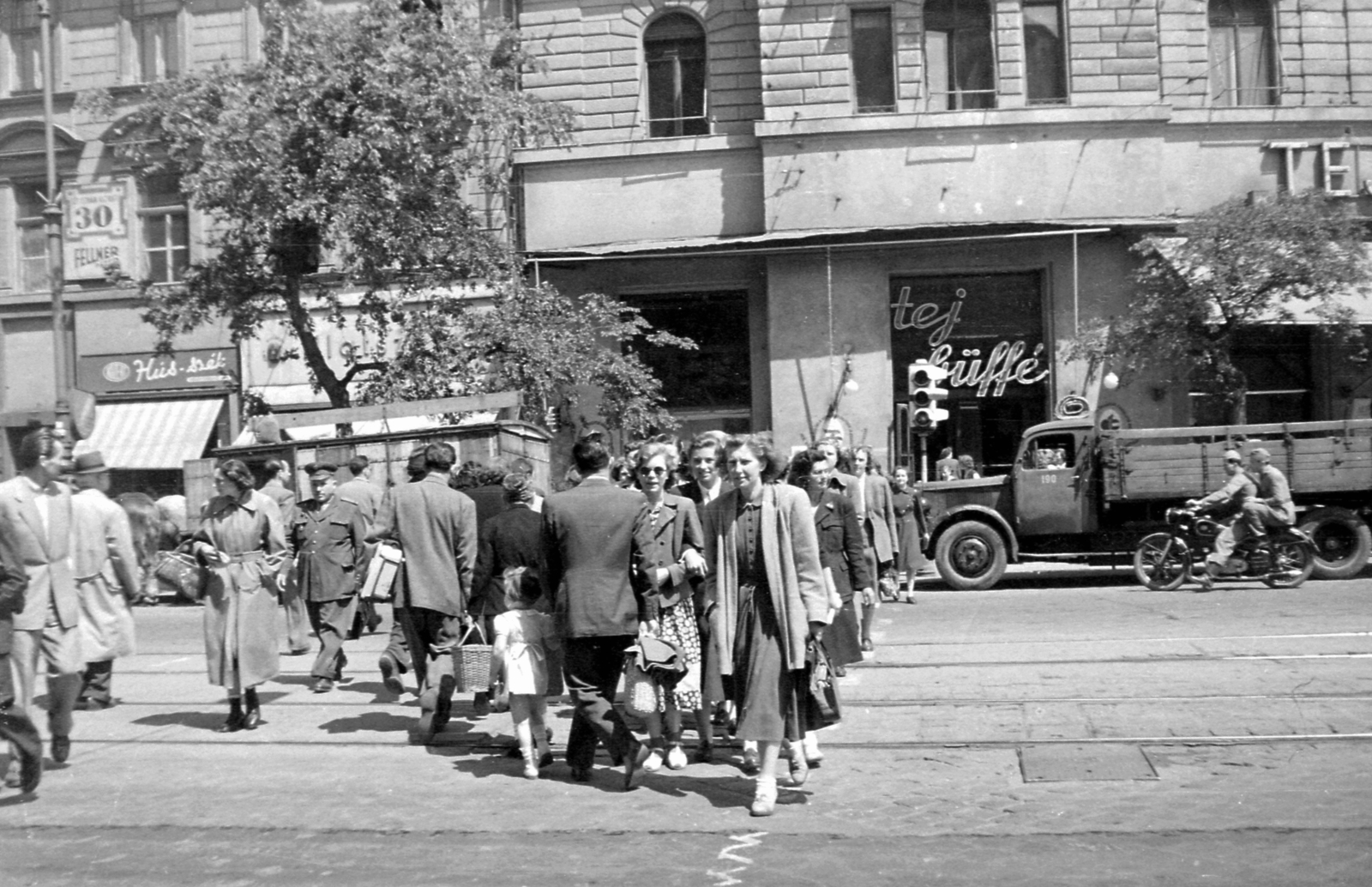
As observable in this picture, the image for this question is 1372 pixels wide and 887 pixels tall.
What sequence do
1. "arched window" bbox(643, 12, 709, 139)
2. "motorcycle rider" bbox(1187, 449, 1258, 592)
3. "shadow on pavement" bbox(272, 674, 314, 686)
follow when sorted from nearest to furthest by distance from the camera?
"shadow on pavement" bbox(272, 674, 314, 686), "motorcycle rider" bbox(1187, 449, 1258, 592), "arched window" bbox(643, 12, 709, 139)

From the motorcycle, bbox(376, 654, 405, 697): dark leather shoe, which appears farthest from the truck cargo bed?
bbox(376, 654, 405, 697): dark leather shoe

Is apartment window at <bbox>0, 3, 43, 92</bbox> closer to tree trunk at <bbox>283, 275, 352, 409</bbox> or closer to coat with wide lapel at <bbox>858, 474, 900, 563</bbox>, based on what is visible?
tree trunk at <bbox>283, 275, 352, 409</bbox>

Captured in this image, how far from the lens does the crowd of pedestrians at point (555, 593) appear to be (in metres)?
7.11

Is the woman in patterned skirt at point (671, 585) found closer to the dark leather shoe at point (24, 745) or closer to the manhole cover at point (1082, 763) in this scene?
the manhole cover at point (1082, 763)

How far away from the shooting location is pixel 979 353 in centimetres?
2495

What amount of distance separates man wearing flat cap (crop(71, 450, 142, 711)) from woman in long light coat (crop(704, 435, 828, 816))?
150 inches

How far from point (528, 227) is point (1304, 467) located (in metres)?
13.2

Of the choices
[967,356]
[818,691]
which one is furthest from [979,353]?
[818,691]

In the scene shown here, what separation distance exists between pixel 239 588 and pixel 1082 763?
→ 513 cm

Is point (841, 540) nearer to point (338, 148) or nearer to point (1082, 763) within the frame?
point (1082, 763)

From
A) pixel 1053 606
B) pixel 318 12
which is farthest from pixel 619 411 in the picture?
pixel 1053 606

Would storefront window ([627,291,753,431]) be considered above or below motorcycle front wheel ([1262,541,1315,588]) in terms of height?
above

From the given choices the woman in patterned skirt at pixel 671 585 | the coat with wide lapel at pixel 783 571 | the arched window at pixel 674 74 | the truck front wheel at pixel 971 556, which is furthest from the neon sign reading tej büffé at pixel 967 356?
the coat with wide lapel at pixel 783 571

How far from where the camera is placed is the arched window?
2547 cm
